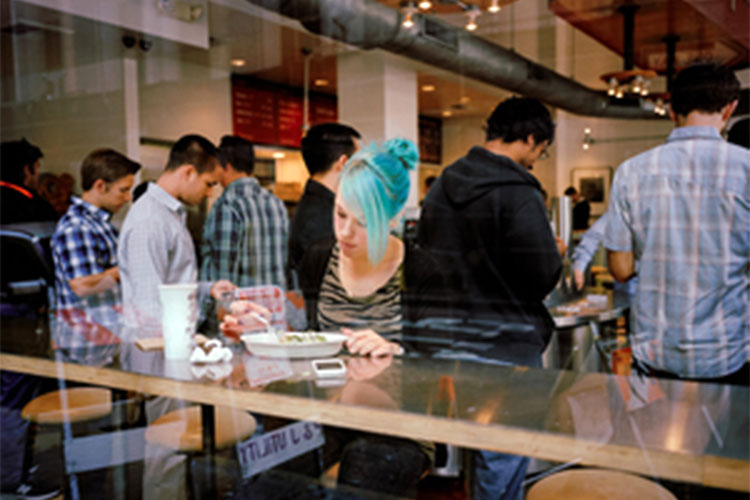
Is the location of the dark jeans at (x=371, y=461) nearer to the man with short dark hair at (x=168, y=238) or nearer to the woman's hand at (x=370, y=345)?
the woman's hand at (x=370, y=345)

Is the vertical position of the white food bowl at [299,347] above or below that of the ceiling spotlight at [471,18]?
below

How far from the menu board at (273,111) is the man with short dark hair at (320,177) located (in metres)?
0.06

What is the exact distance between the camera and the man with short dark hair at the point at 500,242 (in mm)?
1569

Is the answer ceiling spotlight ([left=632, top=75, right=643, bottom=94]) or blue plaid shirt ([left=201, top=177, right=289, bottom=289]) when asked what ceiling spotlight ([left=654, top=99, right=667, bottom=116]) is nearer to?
ceiling spotlight ([left=632, top=75, right=643, bottom=94])

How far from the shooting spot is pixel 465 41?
167 centimetres

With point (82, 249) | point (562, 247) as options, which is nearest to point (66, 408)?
point (82, 249)

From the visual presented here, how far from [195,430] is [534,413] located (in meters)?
0.94

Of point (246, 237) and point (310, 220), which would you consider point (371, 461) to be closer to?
point (310, 220)

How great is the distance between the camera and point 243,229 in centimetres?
210

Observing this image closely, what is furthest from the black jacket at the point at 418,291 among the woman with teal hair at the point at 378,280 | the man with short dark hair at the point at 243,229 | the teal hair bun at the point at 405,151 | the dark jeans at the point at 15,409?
the dark jeans at the point at 15,409

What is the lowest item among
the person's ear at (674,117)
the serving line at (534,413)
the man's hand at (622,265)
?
A: the serving line at (534,413)

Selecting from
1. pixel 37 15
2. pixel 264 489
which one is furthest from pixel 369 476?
pixel 37 15

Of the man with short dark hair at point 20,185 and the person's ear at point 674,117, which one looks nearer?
the person's ear at point 674,117

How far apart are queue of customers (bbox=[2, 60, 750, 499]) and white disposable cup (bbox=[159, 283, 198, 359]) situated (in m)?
0.41
